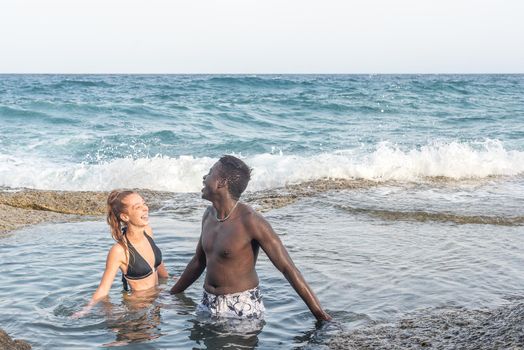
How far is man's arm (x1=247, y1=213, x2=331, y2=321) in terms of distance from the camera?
4.68m

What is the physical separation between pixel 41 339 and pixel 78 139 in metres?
16.2

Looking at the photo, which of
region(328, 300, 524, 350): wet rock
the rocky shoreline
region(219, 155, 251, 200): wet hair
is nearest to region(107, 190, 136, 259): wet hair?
region(219, 155, 251, 200): wet hair

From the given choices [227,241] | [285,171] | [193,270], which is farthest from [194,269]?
[285,171]

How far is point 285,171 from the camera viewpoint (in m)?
12.7

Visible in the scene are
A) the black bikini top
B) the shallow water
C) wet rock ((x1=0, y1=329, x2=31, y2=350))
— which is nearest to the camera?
wet rock ((x1=0, y1=329, x2=31, y2=350))

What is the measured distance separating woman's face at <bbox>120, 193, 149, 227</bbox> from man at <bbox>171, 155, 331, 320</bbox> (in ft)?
2.38

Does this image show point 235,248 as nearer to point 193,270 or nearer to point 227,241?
point 227,241

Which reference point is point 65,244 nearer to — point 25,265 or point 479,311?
point 25,265

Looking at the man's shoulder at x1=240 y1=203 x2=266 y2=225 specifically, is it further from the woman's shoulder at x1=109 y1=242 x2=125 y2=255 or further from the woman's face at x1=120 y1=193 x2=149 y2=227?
the woman's shoulder at x1=109 y1=242 x2=125 y2=255

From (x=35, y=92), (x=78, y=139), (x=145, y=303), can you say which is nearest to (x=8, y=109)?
(x=78, y=139)

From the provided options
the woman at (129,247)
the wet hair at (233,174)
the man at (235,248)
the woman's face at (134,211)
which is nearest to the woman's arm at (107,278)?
the woman at (129,247)

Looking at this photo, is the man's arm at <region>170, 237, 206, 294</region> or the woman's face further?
the woman's face

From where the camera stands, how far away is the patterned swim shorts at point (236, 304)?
4.99 meters

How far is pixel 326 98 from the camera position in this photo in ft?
105
